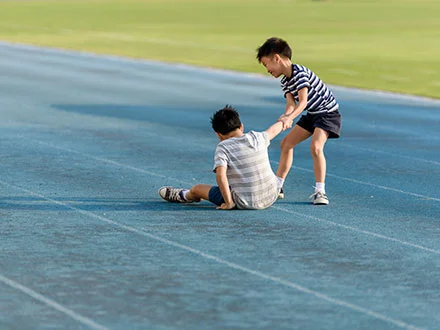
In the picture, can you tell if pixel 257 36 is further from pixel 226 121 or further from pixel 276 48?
pixel 226 121

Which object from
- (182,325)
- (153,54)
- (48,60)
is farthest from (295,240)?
(153,54)

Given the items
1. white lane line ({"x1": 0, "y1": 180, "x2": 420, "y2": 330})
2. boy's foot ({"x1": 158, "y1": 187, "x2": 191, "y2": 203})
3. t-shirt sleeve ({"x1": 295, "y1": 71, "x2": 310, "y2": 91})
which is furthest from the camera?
boy's foot ({"x1": 158, "y1": 187, "x2": 191, "y2": 203})

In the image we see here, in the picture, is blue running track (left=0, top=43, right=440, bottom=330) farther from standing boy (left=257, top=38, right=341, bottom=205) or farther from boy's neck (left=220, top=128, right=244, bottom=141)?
boy's neck (left=220, top=128, right=244, bottom=141)

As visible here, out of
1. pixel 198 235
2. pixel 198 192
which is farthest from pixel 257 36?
pixel 198 235

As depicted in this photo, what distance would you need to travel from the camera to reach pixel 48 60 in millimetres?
34156

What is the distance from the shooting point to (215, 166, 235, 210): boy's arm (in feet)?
35.5

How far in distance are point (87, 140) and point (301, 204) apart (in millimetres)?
5631

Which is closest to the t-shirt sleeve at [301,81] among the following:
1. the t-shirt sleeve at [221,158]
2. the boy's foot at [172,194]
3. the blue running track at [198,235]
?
the t-shirt sleeve at [221,158]

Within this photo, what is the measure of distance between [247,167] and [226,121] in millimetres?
458

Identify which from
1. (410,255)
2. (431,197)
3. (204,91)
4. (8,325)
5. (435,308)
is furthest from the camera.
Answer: (204,91)

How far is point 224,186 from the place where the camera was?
35.6ft

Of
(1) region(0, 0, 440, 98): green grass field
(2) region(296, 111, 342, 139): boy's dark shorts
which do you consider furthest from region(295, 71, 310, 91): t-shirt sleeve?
(1) region(0, 0, 440, 98): green grass field

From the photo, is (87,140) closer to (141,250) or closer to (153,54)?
(141,250)

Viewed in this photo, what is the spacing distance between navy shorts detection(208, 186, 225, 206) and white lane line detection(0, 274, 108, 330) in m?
3.12
